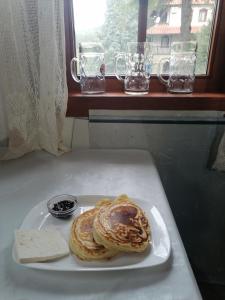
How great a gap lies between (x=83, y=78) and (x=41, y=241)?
0.54 meters

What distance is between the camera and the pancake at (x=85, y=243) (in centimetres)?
40

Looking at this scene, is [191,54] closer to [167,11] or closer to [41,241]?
[167,11]

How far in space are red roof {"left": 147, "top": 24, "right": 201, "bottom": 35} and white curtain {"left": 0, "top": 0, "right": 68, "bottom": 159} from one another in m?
0.31

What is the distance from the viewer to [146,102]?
776mm

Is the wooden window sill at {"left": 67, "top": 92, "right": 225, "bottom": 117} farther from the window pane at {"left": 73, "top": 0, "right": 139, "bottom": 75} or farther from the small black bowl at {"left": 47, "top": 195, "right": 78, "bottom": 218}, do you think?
the small black bowl at {"left": 47, "top": 195, "right": 78, "bottom": 218}

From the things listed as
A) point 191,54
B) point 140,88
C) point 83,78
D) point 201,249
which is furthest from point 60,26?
point 201,249

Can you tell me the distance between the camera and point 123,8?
0.78m

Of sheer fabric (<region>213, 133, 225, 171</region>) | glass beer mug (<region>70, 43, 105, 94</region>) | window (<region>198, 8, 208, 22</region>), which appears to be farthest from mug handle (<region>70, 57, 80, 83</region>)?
sheer fabric (<region>213, 133, 225, 171</region>)

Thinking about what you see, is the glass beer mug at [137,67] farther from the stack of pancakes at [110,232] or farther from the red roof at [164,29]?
the stack of pancakes at [110,232]

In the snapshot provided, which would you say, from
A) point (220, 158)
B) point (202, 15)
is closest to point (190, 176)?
point (220, 158)

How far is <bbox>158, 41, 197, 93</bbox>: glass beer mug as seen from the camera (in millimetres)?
793

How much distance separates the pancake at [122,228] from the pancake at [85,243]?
0.04ft

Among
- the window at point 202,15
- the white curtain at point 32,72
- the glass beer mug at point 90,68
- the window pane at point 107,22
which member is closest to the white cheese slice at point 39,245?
the white curtain at point 32,72

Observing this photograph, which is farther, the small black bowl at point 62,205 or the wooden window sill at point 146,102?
the wooden window sill at point 146,102
